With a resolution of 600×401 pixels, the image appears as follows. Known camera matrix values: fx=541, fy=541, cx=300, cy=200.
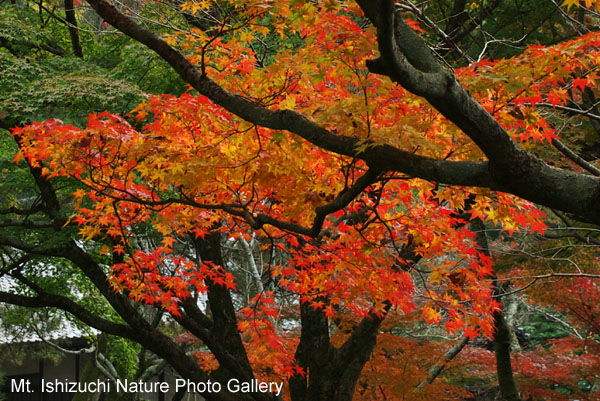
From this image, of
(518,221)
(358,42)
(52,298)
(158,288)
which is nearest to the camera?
(358,42)

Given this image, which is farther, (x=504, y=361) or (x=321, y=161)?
(x=504, y=361)

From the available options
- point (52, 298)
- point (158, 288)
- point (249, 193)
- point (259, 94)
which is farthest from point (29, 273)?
point (259, 94)

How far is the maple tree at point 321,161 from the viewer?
283 cm

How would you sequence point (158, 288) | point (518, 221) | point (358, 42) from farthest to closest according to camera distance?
1. point (158, 288)
2. point (518, 221)
3. point (358, 42)

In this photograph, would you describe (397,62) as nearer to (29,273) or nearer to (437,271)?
(437,271)

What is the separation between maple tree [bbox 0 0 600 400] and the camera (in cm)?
283

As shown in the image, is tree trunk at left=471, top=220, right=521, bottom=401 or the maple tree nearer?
the maple tree

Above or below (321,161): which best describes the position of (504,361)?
below

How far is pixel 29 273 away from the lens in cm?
934

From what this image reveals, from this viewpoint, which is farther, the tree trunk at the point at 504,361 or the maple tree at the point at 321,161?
the tree trunk at the point at 504,361

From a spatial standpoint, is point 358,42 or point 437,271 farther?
point 437,271

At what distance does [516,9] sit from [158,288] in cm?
692

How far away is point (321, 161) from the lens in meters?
4.80

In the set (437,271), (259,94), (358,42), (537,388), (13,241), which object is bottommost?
(537,388)
